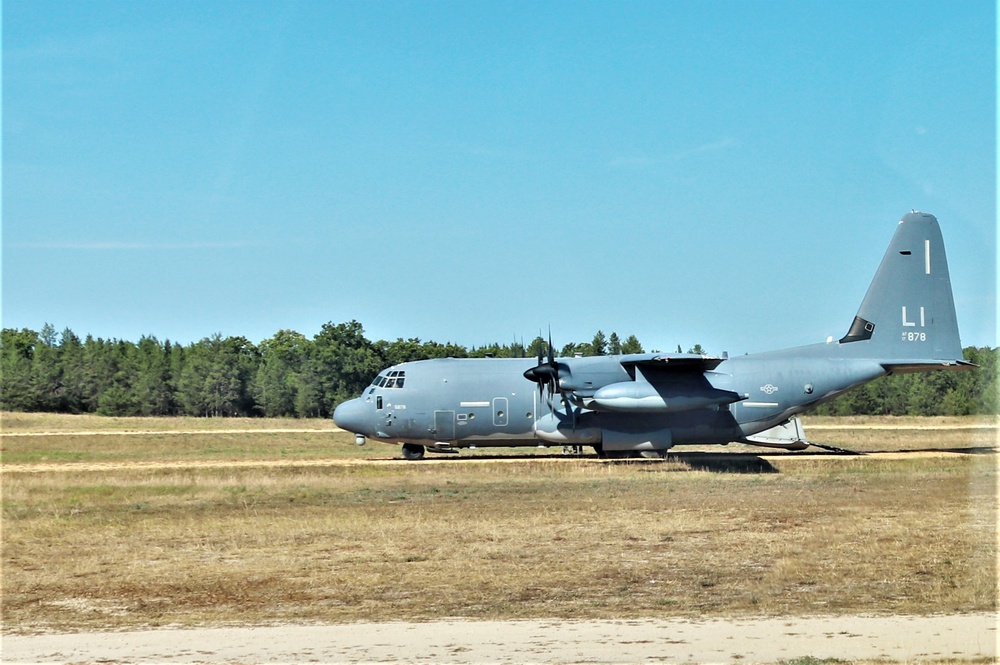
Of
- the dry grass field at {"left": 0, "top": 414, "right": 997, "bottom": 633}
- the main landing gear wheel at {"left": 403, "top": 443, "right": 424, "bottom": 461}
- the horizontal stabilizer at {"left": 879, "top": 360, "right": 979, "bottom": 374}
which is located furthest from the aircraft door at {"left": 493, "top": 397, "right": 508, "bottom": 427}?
the horizontal stabilizer at {"left": 879, "top": 360, "right": 979, "bottom": 374}

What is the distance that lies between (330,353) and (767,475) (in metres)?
58.2

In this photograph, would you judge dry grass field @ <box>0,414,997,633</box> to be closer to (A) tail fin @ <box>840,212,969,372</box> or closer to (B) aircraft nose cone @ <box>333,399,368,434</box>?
(B) aircraft nose cone @ <box>333,399,368,434</box>

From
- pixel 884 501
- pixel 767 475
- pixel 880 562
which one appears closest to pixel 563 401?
pixel 767 475

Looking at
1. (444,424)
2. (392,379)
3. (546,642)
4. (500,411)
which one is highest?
(392,379)

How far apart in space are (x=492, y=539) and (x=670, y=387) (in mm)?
15183

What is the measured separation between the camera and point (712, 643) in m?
11.1

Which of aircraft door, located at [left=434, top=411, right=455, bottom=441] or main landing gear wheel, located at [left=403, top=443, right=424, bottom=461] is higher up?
aircraft door, located at [left=434, top=411, right=455, bottom=441]

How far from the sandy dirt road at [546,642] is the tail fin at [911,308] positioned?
25.2m

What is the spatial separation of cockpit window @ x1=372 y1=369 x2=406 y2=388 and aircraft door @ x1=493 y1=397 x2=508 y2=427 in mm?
3407

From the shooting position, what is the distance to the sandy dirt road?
1061 cm

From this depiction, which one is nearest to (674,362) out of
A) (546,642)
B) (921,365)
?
(921,365)

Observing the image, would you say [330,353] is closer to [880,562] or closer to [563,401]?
[563,401]

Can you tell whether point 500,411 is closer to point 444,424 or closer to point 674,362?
point 444,424

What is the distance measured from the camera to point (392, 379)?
1412 inches
